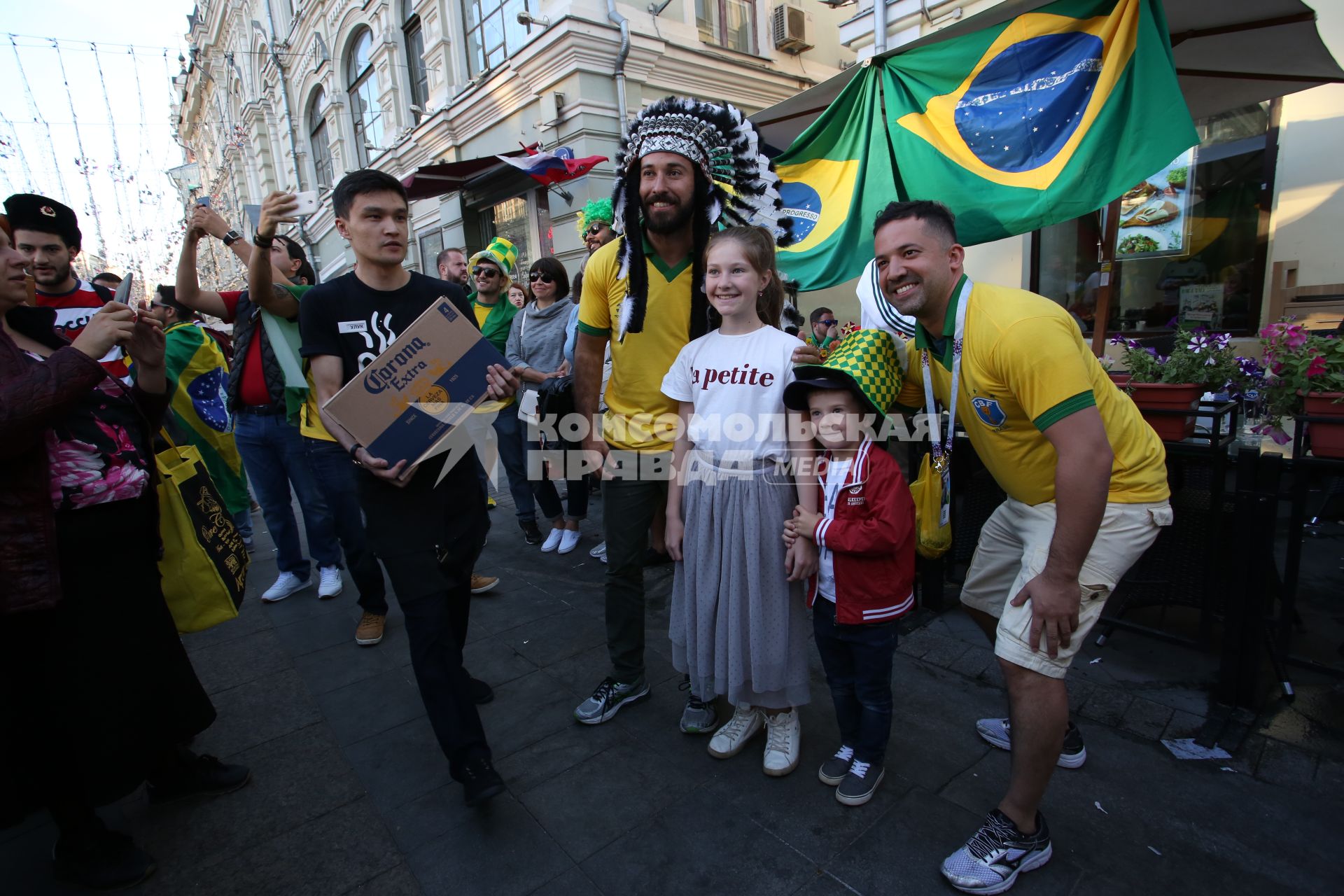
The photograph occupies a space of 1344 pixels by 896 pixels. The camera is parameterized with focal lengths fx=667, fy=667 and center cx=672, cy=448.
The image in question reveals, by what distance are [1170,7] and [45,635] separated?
5.58m

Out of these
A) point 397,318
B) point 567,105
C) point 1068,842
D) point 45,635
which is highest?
point 567,105

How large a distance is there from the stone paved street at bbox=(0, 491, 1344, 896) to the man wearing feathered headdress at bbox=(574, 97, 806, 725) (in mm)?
435

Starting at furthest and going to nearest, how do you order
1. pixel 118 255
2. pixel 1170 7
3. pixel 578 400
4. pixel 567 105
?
1. pixel 118 255
2. pixel 567 105
3. pixel 1170 7
4. pixel 578 400

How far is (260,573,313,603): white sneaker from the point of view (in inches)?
170

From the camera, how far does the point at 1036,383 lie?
5.77 feet

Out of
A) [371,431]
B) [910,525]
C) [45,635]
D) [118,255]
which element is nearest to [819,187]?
[910,525]

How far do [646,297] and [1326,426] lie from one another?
101 inches

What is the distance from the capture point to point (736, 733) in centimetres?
254

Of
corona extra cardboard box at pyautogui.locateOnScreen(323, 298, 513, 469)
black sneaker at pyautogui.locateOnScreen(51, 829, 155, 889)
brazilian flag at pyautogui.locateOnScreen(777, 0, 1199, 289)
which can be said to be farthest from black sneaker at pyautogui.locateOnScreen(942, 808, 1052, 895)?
brazilian flag at pyautogui.locateOnScreen(777, 0, 1199, 289)

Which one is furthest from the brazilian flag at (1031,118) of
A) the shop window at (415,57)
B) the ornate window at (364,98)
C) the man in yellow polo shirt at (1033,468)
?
the ornate window at (364,98)

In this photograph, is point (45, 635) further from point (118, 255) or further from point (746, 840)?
point (118, 255)

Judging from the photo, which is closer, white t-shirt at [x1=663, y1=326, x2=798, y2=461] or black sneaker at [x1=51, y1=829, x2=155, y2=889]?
black sneaker at [x1=51, y1=829, x2=155, y2=889]

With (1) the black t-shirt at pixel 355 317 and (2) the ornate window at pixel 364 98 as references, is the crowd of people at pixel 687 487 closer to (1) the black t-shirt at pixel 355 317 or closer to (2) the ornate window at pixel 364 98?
(1) the black t-shirt at pixel 355 317

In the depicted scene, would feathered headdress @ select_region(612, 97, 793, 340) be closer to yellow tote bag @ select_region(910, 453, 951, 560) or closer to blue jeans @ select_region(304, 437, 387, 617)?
yellow tote bag @ select_region(910, 453, 951, 560)
